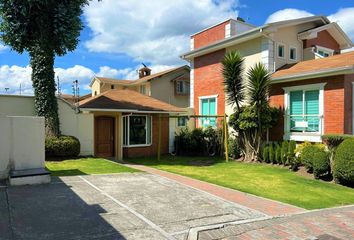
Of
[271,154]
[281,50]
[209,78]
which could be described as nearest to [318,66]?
[281,50]

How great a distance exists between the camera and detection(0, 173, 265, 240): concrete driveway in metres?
5.75

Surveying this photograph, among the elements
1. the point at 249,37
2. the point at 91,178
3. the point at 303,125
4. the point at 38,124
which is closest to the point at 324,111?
the point at 303,125

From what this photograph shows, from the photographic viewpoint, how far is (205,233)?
234 inches

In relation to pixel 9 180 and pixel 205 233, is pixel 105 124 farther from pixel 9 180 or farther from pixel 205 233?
pixel 205 233

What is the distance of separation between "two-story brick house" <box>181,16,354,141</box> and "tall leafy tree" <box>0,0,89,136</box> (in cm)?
920

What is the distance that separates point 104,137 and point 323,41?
14.9 metres

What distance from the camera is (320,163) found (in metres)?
12.4

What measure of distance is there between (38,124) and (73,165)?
391 centimetres

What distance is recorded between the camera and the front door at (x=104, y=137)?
18.1 meters

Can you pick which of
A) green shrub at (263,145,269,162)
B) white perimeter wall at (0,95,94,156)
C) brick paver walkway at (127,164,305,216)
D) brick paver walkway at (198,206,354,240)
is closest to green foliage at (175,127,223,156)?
green shrub at (263,145,269,162)

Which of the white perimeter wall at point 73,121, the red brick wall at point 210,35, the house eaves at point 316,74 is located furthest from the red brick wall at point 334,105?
the white perimeter wall at point 73,121

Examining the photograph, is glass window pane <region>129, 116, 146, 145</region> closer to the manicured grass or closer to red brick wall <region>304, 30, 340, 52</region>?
the manicured grass

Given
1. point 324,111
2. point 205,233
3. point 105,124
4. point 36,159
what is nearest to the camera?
point 205,233

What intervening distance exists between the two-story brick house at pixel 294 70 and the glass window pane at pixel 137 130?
15.4ft
